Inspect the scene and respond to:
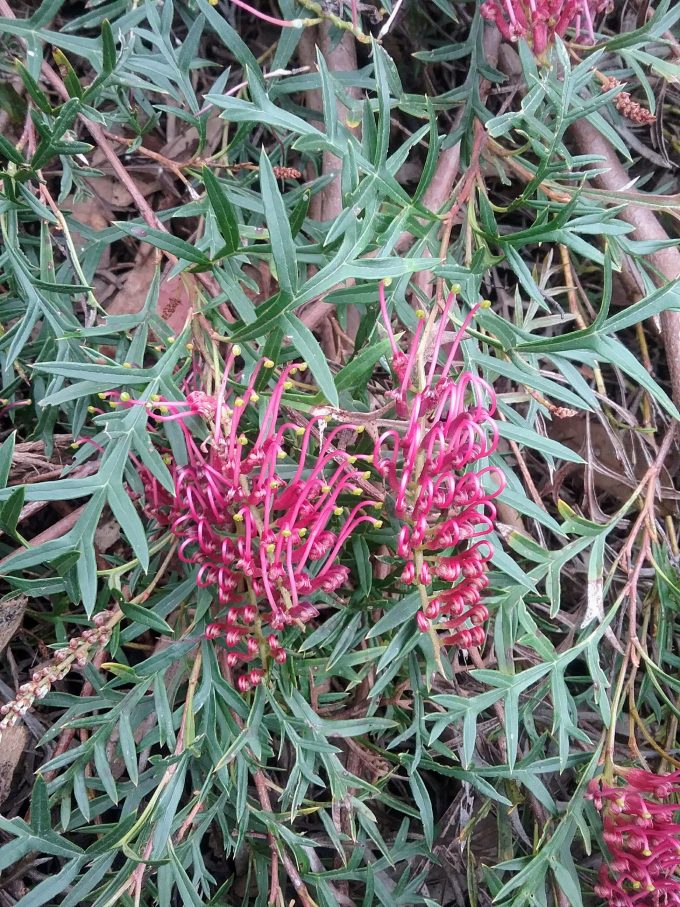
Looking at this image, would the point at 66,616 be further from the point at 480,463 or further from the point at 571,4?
the point at 571,4

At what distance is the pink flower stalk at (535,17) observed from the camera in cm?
66

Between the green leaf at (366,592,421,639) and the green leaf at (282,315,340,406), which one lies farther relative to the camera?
the green leaf at (366,592,421,639)

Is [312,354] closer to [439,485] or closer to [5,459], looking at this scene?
[439,485]

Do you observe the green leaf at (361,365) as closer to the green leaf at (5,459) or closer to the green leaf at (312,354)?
the green leaf at (312,354)

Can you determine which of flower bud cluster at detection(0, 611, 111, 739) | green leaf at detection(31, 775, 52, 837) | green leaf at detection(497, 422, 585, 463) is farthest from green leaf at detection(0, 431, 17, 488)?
green leaf at detection(497, 422, 585, 463)

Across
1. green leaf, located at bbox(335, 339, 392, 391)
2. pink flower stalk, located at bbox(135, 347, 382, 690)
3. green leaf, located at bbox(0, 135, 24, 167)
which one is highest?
green leaf, located at bbox(0, 135, 24, 167)

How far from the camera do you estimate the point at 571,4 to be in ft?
2.14

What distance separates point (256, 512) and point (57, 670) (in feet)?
0.64

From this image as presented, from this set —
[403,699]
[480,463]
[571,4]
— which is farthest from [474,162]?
[403,699]

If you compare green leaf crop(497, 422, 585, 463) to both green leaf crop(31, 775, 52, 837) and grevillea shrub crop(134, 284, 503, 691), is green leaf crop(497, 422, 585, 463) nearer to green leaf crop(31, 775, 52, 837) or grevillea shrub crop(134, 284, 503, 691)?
grevillea shrub crop(134, 284, 503, 691)

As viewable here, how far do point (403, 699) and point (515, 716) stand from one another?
16cm

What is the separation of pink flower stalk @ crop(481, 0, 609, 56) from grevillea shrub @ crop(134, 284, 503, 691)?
312mm

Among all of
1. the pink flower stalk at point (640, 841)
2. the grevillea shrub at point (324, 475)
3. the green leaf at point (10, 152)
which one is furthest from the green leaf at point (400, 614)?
the green leaf at point (10, 152)

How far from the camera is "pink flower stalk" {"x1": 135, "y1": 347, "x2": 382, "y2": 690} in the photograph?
54 centimetres
